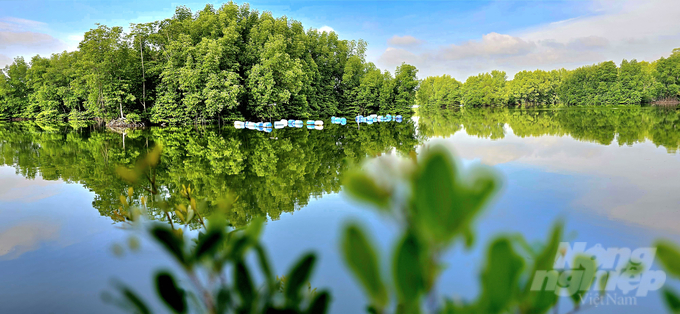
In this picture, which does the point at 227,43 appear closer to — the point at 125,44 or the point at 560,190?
the point at 125,44

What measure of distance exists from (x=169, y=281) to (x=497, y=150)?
551 inches

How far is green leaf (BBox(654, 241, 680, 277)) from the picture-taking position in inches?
17.0

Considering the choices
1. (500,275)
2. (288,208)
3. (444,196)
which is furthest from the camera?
(288,208)

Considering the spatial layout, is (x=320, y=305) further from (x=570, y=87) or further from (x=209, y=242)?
(x=570, y=87)

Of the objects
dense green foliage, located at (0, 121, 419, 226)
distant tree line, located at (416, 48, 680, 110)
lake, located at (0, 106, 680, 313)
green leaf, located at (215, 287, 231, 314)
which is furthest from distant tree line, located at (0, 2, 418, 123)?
distant tree line, located at (416, 48, 680, 110)

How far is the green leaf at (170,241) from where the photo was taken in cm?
42

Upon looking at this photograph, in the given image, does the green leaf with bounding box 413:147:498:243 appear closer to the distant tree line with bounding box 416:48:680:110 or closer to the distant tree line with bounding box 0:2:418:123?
the distant tree line with bounding box 0:2:418:123

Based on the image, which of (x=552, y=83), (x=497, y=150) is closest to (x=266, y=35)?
(x=497, y=150)

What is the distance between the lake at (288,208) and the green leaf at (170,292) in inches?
23.6

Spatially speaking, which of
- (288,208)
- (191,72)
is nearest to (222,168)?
(288,208)

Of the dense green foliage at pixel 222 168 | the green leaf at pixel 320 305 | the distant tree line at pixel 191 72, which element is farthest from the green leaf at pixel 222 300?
the distant tree line at pixel 191 72

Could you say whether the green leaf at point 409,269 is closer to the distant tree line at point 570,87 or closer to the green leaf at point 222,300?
the green leaf at point 222,300

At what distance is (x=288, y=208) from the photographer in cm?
683

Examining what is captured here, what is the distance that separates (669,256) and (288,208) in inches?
259
